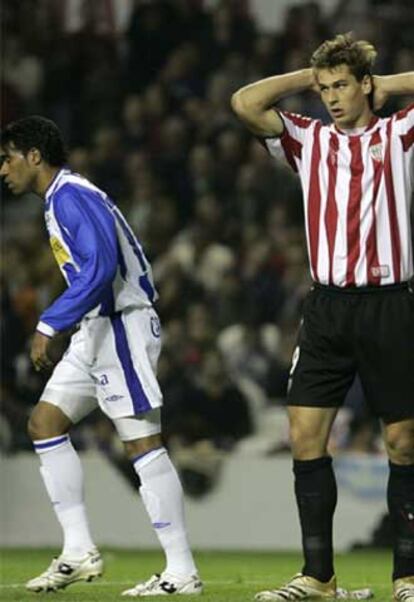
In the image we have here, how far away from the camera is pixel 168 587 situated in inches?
336

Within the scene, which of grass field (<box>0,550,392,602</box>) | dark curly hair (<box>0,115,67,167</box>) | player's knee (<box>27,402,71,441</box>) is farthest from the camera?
dark curly hair (<box>0,115,67,167</box>)

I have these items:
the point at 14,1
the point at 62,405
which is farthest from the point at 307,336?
the point at 14,1

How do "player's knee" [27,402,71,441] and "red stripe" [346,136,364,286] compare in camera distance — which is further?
"player's knee" [27,402,71,441]

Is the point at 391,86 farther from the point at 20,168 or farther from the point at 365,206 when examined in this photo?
the point at 20,168

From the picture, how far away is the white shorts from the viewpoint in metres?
8.78

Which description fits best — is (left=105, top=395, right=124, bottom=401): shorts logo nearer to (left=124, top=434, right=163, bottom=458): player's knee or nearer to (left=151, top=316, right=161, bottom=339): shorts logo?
(left=124, top=434, right=163, bottom=458): player's knee

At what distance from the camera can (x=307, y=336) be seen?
801cm

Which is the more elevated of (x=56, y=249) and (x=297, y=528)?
(x=56, y=249)

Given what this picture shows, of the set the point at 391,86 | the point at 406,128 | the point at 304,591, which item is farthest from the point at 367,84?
the point at 304,591

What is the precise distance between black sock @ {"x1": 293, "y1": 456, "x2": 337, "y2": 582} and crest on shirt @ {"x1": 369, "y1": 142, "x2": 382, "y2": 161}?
3.95 ft

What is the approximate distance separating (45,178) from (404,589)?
2510 millimetres

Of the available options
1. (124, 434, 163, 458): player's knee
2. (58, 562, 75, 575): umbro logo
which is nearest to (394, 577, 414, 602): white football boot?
(124, 434, 163, 458): player's knee

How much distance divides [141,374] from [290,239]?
24.4 ft

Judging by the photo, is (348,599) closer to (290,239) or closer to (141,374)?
(141,374)
